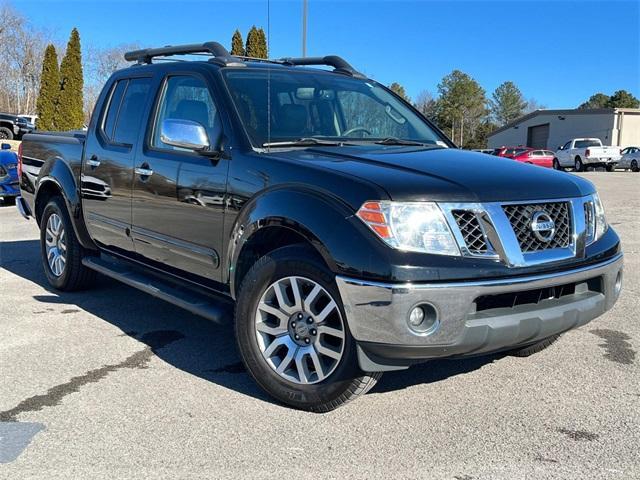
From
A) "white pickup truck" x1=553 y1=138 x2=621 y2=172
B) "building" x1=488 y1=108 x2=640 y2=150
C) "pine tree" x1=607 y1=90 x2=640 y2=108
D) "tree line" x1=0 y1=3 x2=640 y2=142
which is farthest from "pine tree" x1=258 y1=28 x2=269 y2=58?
"pine tree" x1=607 y1=90 x2=640 y2=108

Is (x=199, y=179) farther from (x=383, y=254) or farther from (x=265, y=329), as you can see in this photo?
(x=383, y=254)

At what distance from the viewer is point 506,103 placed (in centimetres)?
9469

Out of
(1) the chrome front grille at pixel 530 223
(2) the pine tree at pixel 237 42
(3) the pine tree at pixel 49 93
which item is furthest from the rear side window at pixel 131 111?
(3) the pine tree at pixel 49 93

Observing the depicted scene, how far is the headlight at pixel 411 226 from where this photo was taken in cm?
306

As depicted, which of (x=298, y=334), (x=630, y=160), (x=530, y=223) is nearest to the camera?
(x=530, y=223)

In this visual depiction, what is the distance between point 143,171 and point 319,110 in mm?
1307

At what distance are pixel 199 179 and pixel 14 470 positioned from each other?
1919mm

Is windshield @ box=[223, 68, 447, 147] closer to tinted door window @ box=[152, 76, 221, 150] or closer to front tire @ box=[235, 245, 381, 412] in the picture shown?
tinted door window @ box=[152, 76, 221, 150]

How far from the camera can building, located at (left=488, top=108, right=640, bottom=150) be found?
5016cm

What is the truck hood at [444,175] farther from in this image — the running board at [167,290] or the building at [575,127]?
the building at [575,127]

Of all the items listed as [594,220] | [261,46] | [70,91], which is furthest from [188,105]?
[70,91]

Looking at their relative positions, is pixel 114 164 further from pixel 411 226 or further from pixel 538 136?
pixel 538 136

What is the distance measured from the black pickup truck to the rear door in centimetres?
2

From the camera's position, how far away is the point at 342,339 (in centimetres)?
328
